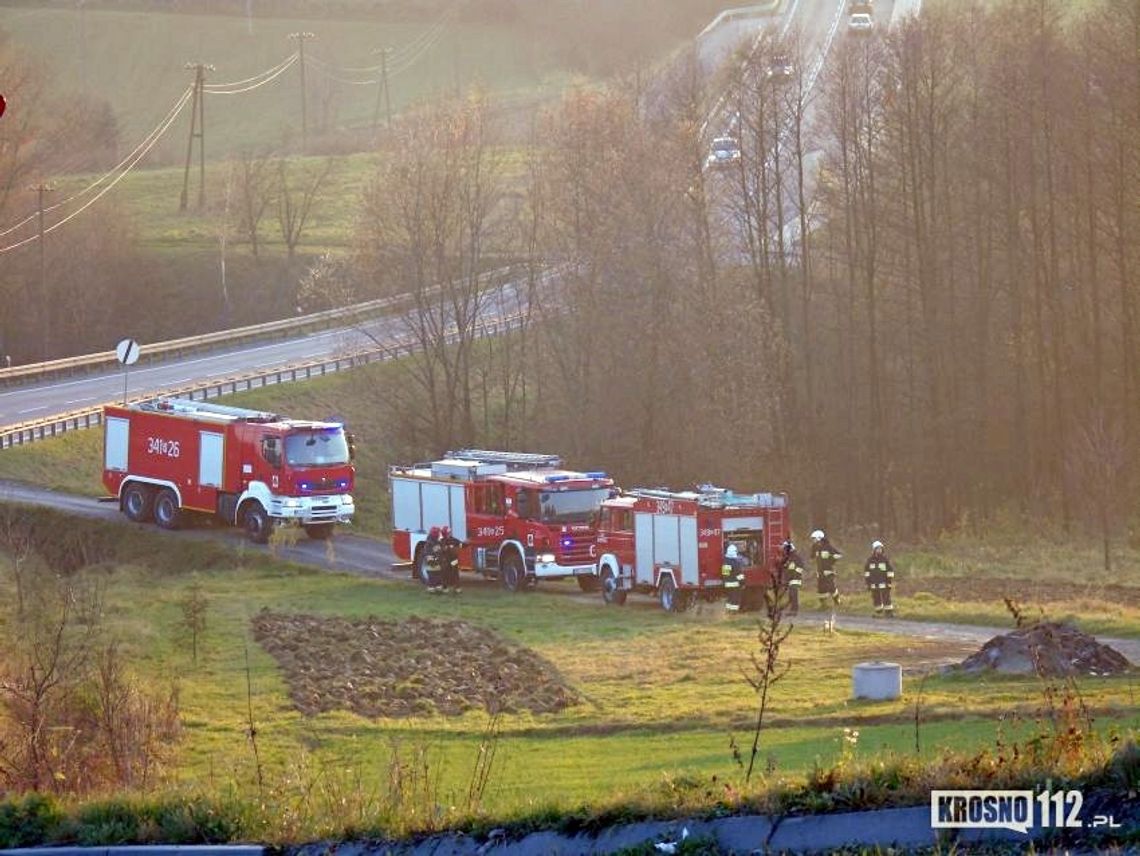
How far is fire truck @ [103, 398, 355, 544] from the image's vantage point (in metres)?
39.1

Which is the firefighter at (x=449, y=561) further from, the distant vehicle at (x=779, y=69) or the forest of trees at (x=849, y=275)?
the distant vehicle at (x=779, y=69)

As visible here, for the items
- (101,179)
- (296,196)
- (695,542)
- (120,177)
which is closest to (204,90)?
(120,177)

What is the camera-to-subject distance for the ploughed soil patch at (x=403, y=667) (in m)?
22.3

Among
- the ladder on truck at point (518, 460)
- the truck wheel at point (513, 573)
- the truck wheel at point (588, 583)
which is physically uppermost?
the ladder on truck at point (518, 460)

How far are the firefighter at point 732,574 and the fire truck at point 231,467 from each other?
12.2 metres

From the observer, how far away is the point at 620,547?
32.6 m

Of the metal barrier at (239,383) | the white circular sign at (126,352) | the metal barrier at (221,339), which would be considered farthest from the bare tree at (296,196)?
the white circular sign at (126,352)

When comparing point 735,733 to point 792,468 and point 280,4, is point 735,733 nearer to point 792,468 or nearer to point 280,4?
point 792,468

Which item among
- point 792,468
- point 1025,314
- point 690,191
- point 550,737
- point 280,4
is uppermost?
point 280,4

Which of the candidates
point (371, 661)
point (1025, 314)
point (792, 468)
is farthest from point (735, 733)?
point (1025, 314)

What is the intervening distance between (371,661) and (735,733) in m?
8.40

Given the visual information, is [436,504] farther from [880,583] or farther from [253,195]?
[253,195]

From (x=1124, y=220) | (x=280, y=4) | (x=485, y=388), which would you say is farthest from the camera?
(x=280, y=4)

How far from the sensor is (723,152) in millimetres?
55688
